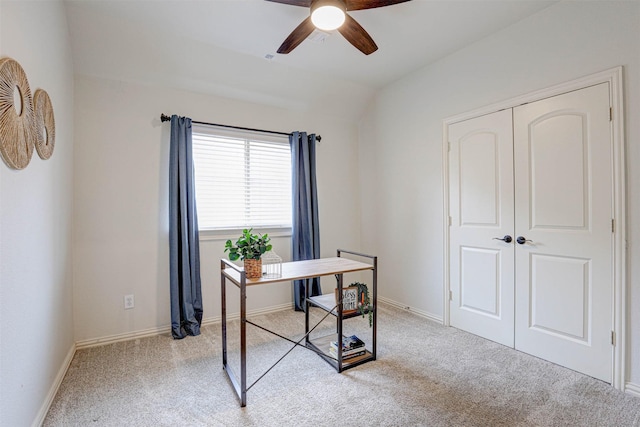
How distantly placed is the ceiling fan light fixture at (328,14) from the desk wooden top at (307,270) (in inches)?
62.9

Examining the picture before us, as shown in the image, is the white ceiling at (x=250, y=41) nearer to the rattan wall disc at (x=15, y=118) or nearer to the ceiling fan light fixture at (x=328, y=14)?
the ceiling fan light fixture at (x=328, y=14)

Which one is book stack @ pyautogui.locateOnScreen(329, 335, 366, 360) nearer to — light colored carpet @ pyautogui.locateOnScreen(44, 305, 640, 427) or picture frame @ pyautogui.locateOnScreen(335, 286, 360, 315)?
light colored carpet @ pyautogui.locateOnScreen(44, 305, 640, 427)

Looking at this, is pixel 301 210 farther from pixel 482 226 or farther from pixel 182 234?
pixel 482 226

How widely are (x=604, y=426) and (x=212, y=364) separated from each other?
249cm

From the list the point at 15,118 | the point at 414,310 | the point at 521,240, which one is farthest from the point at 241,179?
the point at 521,240

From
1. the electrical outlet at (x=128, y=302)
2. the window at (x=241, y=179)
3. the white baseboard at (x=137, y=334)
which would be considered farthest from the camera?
the window at (x=241, y=179)

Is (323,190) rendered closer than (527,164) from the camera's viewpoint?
No

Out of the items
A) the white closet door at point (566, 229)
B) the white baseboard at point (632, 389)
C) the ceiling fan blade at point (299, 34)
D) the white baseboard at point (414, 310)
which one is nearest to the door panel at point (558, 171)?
the white closet door at point (566, 229)

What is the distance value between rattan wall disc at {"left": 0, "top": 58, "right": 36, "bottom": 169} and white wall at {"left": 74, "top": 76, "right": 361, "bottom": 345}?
4.02 ft

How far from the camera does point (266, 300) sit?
11.9ft

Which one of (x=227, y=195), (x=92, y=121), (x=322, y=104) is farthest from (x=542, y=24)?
(x=92, y=121)

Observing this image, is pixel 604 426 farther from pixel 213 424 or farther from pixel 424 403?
pixel 213 424

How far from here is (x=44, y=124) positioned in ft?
5.95

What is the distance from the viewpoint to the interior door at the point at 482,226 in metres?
2.70
